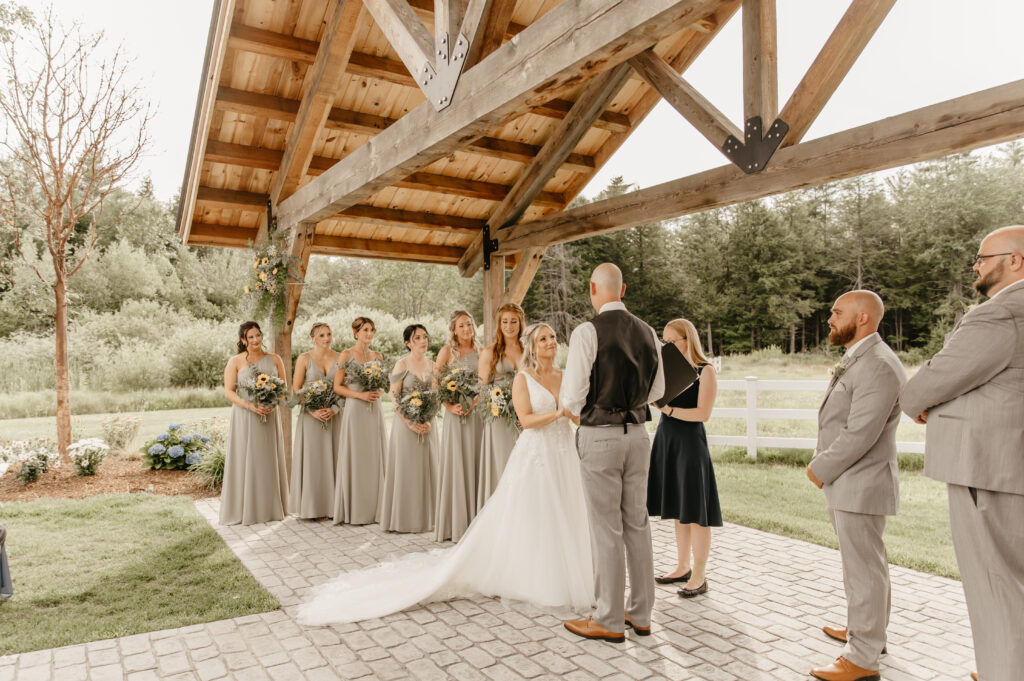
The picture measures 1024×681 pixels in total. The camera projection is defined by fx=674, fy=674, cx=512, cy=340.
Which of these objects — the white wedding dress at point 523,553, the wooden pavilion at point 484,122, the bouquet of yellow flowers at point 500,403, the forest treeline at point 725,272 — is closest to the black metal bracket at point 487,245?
the wooden pavilion at point 484,122

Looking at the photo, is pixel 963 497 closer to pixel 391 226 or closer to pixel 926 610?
pixel 926 610

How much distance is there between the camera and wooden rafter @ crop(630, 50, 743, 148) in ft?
18.2

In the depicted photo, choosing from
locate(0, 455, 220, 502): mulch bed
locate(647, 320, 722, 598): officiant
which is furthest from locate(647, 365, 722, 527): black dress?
locate(0, 455, 220, 502): mulch bed

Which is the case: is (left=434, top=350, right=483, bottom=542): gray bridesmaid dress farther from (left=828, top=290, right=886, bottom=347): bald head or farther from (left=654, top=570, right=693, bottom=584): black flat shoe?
(left=828, top=290, right=886, bottom=347): bald head

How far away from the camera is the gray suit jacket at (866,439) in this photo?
355 cm

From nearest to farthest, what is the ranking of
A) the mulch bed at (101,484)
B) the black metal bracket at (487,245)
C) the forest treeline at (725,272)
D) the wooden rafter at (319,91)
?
the wooden rafter at (319,91) → the mulch bed at (101,484) → the black metal bracket at (487,245) → the forest treeline at (725,272)

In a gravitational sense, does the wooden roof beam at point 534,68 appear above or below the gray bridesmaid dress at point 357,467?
above

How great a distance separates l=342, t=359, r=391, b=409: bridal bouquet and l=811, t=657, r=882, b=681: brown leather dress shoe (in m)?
4.90

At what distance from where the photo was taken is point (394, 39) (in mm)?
4750

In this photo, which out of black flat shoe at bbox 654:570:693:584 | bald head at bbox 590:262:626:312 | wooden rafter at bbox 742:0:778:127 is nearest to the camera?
bald head at bbox 590:262:626:312

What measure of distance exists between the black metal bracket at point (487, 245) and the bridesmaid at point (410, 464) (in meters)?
2.43

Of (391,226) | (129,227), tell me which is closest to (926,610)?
(391,226)

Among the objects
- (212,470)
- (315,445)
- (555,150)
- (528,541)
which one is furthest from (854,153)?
(212,470)

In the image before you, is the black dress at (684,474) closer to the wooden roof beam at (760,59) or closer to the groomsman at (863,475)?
the groomsman at (863,475)
